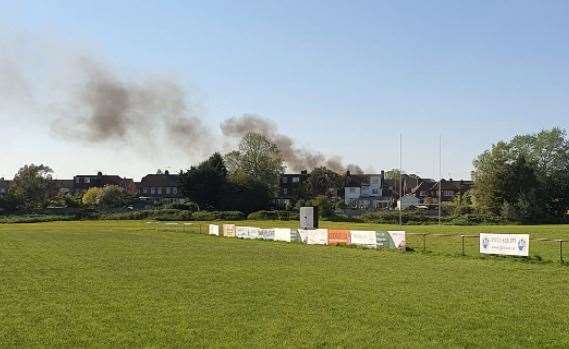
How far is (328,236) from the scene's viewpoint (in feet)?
159

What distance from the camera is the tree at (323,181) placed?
560ft

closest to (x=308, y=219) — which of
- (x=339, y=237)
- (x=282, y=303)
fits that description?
(x=339, y=237)

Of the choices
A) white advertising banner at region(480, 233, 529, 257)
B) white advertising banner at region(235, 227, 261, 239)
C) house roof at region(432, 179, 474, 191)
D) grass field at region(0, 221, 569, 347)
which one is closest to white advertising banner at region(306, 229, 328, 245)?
white advertising banner at region(235, 227, 261, 239)

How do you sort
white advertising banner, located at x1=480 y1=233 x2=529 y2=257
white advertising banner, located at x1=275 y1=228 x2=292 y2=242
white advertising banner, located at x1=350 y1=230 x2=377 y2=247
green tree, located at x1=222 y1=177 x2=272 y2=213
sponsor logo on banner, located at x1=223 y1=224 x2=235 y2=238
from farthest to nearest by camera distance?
1. green tree, located at x1=222 y1=177 x2=272 y2=213
2. sponsor logo on banner, located at x1=223 y1=224 x2=235 y2=238
3. white advertising banner, located at x1=275 y1=228 x2=292 y2=242
4. white advertising banner, located at x1=350 y1=230 x2=377 y2=247
5. white advertising banner, located at x1=480 y1=233 x2=529 y2=257

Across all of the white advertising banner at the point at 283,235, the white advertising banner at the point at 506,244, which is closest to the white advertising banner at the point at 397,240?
the white advertising banner at the point at 506,244

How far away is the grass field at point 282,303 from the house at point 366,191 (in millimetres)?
146774

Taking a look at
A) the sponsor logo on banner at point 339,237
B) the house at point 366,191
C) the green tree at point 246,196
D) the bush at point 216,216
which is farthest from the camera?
the house at point 366,191

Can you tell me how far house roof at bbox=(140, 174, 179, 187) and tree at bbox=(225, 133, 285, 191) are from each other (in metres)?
34.2

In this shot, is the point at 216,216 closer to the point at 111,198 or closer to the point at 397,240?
the point at 111,198

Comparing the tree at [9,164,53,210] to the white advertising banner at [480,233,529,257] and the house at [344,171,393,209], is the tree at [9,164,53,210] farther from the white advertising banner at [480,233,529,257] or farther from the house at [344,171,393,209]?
the white advertising banner at [480,233,529,257]

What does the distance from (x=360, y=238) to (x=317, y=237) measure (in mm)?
5634

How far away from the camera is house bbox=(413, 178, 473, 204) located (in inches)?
7003

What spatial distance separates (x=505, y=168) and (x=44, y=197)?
9110 centimetres

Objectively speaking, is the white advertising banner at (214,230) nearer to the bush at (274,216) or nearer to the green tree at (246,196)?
the bush at (274,216)
